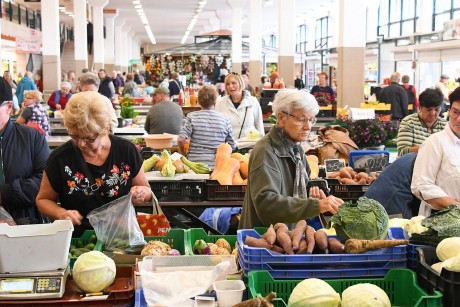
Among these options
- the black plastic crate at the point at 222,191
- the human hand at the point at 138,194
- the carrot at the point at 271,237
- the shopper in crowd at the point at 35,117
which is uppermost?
the shopper in crowd at the point at 35,117

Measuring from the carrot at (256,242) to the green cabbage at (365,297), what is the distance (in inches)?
16.0

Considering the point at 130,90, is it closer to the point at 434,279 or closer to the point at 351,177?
the point at 351,177

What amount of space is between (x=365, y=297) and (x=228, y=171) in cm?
345

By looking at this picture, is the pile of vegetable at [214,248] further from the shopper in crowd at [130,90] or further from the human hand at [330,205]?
the shopper in crowd at [130,90]

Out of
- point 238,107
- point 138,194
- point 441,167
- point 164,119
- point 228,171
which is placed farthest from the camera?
point 164,119

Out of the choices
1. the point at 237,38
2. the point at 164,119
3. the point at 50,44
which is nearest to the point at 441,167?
the point at 164,119

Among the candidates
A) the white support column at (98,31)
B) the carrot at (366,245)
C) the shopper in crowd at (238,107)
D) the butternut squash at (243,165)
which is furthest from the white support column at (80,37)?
the carrot at (366,245)

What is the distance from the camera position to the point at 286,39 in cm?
1970

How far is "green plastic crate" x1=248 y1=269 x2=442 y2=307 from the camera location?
8.93ft

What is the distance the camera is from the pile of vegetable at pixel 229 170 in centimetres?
586

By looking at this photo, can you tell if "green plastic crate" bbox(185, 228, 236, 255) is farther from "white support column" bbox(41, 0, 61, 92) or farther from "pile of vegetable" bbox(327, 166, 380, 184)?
"white support column" bbox(41, 0, 61, 92)

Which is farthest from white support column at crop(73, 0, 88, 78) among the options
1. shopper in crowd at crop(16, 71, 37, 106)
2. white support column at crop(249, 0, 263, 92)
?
white support column at crop(249, 0, 263, 92)

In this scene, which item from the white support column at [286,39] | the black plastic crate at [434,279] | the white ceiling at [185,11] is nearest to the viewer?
the black plastic crate at [434,279]

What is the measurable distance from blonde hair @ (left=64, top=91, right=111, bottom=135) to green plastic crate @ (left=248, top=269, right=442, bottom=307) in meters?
1.40
